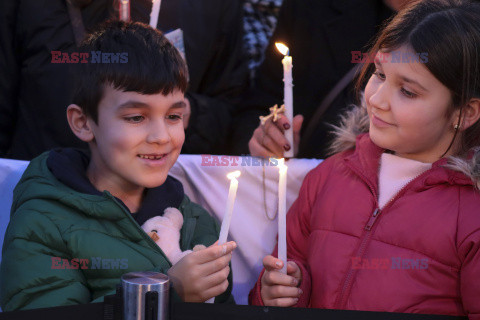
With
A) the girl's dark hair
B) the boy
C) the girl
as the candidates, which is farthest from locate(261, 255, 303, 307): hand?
the girl's dark hair

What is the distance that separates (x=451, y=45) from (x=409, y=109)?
0.74 feet

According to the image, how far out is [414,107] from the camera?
6.36ft

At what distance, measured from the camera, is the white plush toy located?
2.06 meters

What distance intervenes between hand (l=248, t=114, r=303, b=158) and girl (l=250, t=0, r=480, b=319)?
0.89 ft

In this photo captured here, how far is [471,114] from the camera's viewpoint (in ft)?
6.65

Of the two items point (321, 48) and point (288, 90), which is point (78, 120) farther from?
point (321, 48)

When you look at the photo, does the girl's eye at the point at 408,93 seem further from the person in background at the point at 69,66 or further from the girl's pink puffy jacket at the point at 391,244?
the person in background at the point at 69,66

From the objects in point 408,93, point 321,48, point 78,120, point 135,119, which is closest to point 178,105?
point 135,119

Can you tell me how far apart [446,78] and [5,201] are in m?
1.46

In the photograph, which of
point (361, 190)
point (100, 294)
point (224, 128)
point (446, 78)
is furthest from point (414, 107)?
point (224, 128)

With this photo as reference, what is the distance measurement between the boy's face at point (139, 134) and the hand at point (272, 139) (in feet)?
1.29

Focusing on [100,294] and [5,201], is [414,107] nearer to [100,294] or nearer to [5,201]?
[100,294]

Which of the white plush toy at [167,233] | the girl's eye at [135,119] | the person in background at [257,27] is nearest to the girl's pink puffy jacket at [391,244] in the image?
the white plush toy at [167,233]

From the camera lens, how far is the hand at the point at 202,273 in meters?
1.71
